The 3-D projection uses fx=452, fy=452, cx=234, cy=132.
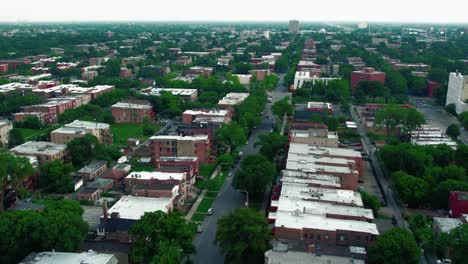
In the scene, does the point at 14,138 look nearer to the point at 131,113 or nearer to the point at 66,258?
the point at 131,113

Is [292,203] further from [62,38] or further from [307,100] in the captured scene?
[62,38]

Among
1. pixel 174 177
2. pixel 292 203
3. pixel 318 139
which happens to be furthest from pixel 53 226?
pixel 318 139

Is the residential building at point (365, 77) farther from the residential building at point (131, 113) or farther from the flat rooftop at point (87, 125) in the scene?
the flat rooftop at point (87, 125)

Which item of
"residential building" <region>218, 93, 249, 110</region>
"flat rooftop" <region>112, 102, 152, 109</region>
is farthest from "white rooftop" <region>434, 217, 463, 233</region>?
"flat rooftop" <region>112, 102, 152, 109</region>

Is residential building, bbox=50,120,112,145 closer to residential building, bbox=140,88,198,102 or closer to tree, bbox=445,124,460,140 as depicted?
residential building, bbox=140,88,198,102

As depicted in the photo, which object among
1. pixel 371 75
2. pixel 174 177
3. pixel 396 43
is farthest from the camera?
pixel 396 43

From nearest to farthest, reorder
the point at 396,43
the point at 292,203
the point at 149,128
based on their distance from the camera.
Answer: the point at 292,203 → the point at 149,128 → the point at 396,43

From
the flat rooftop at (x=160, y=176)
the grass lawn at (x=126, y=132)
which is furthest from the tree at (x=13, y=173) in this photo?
the grass lawn at (x=126, y=132)
